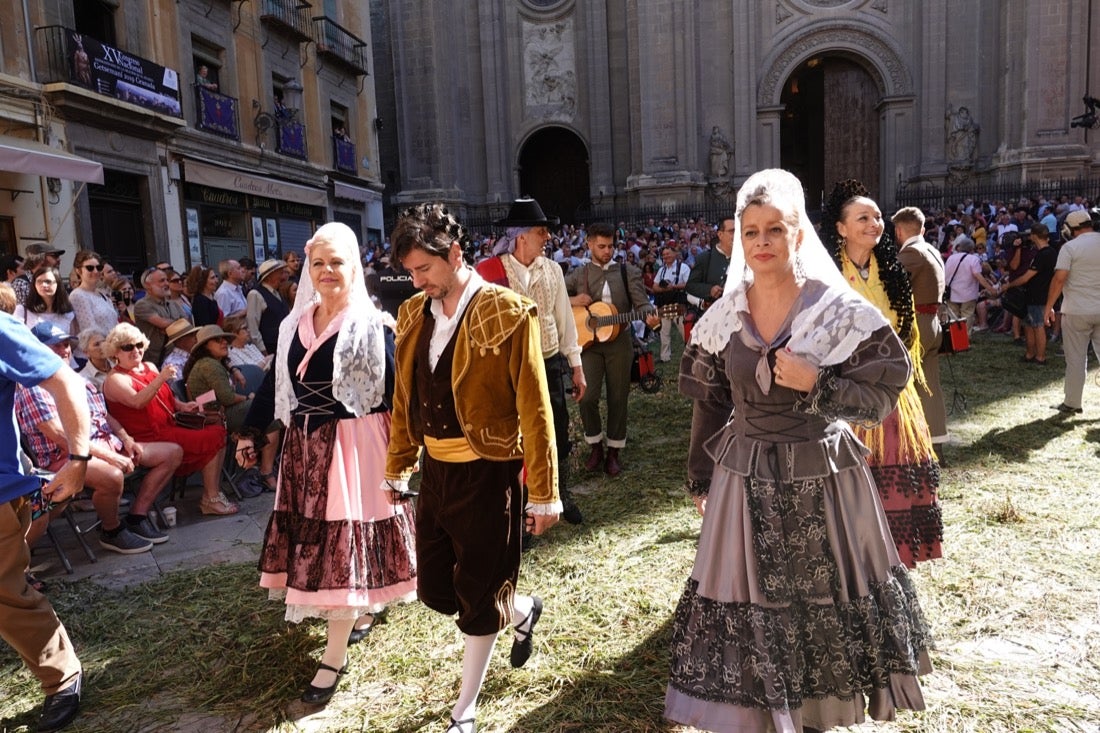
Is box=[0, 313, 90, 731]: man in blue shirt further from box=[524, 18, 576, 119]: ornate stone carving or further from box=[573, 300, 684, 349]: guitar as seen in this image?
box=[524, 18, 576, 119]: ornate stone carving

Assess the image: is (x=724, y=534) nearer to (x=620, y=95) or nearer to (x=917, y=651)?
(x=917, y=651)

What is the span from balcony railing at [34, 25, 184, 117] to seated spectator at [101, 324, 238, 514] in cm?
931

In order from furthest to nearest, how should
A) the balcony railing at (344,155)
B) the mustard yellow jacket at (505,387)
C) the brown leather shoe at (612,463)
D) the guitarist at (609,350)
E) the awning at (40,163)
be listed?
the balcony railing at (344,155), the awning at (40,163), the brown leather shoe at (612,463), the guitarist at (609,350), the mustard yellow jacket at (505,387)

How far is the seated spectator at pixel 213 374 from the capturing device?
6129 millimetres

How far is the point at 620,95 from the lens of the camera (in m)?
25.9

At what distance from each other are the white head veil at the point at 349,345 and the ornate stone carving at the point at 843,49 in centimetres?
2413

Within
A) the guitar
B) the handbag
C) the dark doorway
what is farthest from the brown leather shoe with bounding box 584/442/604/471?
the dark doorway

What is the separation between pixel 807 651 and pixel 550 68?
26.5 metres

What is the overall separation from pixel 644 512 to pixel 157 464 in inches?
138

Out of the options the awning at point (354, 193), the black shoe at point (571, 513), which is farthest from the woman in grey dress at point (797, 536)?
the awning at point (354, 193)

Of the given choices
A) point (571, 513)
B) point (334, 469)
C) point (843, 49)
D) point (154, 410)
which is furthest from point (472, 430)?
point (843, 49)

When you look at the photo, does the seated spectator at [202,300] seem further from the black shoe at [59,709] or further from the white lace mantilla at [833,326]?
the white lace mantilla at [833,326]

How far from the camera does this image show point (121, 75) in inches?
531

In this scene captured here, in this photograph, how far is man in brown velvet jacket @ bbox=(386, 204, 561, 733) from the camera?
2758 mm
